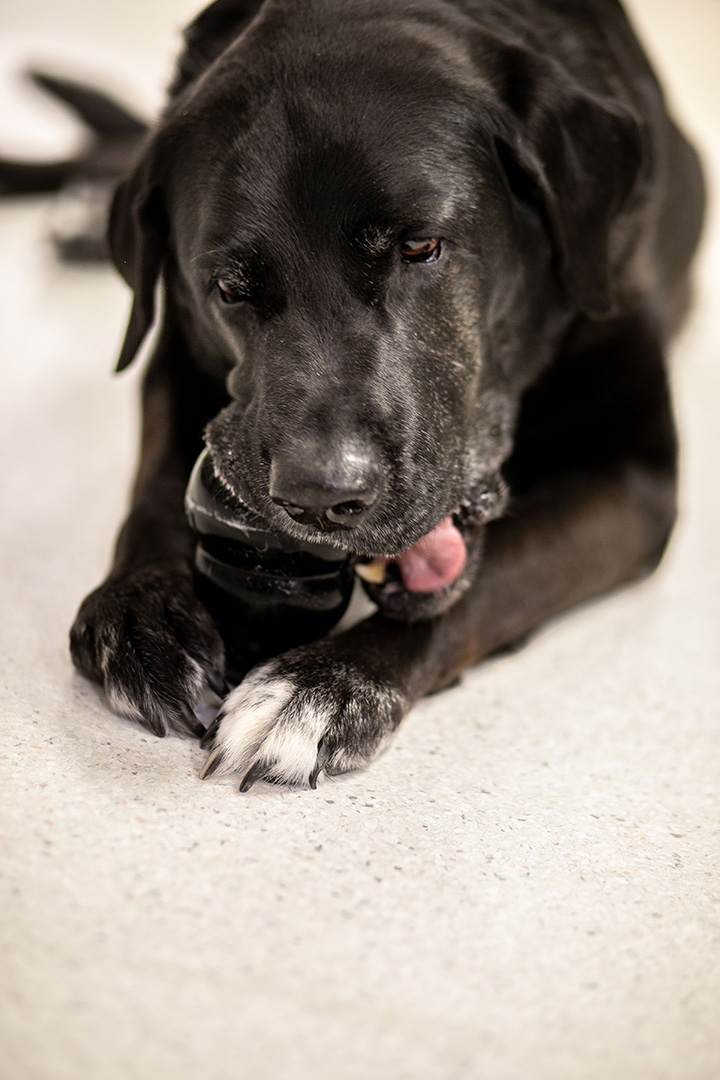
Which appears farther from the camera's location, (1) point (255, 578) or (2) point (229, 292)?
(2) point (229, 292)

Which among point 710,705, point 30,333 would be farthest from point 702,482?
point 30,333

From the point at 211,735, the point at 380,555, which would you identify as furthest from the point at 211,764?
the point at 380,555

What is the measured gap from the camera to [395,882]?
3.98 feet

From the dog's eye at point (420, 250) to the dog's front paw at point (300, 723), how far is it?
2.02ft

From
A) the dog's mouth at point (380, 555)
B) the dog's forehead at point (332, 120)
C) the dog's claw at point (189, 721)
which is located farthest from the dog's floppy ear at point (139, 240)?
the dog's claw at point (189, 721)

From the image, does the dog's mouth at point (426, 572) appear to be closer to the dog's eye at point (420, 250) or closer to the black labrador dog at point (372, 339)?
the black labrador dog at point (372, 339)

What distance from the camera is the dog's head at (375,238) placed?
1470mm

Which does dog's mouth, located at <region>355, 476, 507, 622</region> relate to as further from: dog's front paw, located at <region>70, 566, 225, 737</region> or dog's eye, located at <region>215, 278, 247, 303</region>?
dog's eye, located at <region>215, 278, 247, 303</region>

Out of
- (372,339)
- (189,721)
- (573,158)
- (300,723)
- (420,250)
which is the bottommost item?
(189,721)

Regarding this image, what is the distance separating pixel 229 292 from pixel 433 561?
0.53 metres

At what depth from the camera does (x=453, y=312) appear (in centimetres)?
161

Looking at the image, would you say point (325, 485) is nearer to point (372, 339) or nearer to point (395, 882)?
point (372, 339)

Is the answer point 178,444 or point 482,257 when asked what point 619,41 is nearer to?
point 482,257

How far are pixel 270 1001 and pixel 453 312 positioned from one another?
1.04m
